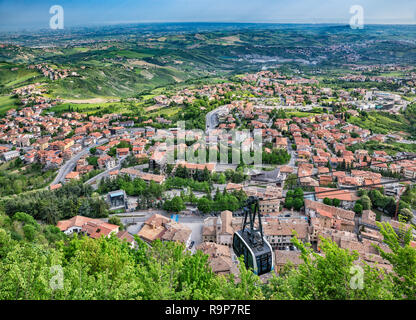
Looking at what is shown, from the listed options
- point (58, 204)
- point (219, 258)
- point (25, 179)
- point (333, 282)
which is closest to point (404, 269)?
point (333, 282)

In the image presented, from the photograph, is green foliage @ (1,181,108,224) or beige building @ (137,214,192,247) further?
green foliage @ (1,181,108,224)

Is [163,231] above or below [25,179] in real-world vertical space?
below

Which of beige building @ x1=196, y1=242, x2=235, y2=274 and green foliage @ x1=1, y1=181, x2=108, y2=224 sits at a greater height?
green foliage @ x1=1, y1=181, x2=108, y2=224

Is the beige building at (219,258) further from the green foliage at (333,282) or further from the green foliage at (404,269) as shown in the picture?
the green foliage at (404,269)

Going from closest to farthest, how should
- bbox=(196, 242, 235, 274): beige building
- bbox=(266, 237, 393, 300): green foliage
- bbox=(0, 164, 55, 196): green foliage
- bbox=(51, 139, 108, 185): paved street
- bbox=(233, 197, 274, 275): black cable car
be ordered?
bbox=(266, 237, 393, 300): green foliage, bbox=(233, 197, 274, 275): black cable car, bbox=(196, 242, 235, 274): beige building, bbox=(0, 164, 55, 196): green foliage, bbox=(51, 139, 108, 185): paved street

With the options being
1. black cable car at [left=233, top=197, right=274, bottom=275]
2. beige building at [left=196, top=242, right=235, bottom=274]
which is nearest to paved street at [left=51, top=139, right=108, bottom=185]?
beige building at [left=196, top=242, right=235, bottom=274]

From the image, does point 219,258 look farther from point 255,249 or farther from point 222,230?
point 255,249

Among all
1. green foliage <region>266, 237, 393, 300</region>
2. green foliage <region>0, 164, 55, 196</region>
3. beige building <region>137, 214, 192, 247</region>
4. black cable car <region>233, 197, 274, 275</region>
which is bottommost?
beige building <region>137, 214, 192, 247</region>

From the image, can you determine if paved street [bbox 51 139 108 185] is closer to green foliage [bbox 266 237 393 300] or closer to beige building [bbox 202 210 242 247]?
beige building [bbox 202 210 242 247]

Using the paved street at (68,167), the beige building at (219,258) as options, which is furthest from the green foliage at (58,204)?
the beige building at (219,258)
